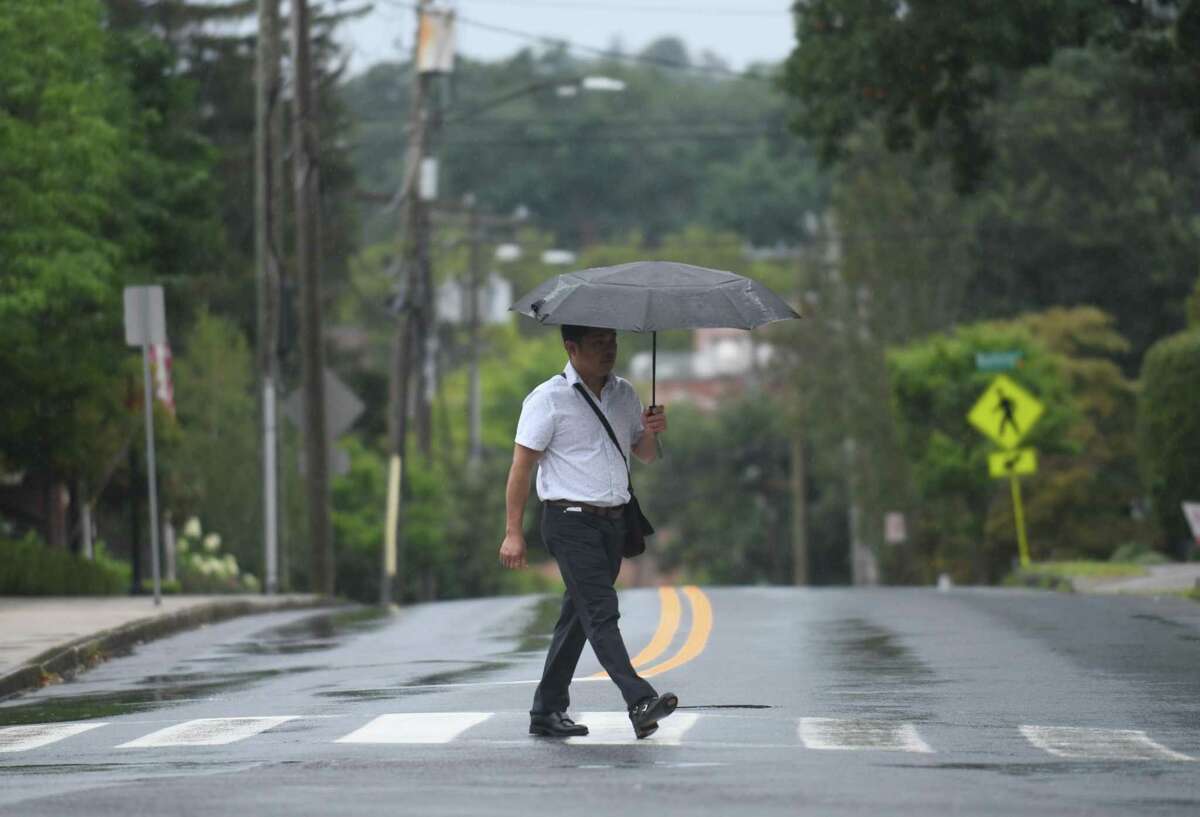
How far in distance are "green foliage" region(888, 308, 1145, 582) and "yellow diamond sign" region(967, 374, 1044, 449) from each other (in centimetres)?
1025

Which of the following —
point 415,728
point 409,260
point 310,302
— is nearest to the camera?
point 415,728

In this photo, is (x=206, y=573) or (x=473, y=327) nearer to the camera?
(x=206, y=573)

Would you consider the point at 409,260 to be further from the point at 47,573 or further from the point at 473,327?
the point at 473,327

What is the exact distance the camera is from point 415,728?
41.1 ft

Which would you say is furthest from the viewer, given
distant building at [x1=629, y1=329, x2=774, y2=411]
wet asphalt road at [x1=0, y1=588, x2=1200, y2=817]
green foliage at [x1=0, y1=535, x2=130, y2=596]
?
distant building at [x1=629, y1=329, x2=774, y2=411]

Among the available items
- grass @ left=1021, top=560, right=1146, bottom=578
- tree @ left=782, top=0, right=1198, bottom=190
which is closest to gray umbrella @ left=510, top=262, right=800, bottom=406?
tree @ left=782, top=0, right=1198, bottom=190

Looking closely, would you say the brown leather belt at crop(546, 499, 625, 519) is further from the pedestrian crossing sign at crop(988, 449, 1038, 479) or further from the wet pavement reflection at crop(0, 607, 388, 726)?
the pedestrian crossing sign at crop(988, 449, 1038, 479)

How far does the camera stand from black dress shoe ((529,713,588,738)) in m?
12.0

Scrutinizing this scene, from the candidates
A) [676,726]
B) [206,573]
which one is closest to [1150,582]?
[206,573]

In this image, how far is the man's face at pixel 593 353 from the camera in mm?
11906

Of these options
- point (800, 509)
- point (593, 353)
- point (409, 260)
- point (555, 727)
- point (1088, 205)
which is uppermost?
point (1088, 205)

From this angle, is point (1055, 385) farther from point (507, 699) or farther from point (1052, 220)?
point (507, 699)

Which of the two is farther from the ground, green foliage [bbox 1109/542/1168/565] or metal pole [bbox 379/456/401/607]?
metal pole [bbox 379/456/401/607]

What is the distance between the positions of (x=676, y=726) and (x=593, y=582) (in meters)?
1.05
